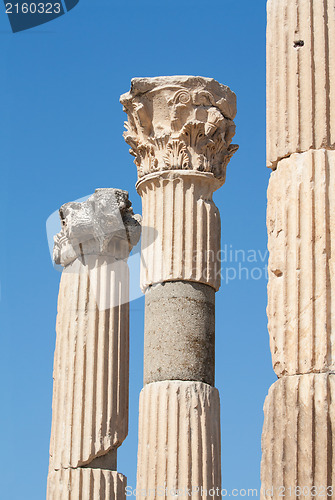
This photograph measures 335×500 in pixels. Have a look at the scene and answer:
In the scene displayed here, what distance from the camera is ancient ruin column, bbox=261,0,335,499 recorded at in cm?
1165

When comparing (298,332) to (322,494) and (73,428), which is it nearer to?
(322,494)

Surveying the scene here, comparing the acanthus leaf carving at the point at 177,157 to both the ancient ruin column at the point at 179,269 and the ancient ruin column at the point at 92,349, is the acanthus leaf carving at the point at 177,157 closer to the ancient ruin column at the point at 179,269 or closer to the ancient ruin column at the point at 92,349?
the ancient ruin column at the point at 179,269

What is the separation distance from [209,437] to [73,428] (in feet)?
8.71

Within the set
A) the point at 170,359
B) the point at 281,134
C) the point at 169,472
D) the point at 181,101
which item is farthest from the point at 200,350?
the point at 281,134

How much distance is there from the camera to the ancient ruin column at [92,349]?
18.6 meters

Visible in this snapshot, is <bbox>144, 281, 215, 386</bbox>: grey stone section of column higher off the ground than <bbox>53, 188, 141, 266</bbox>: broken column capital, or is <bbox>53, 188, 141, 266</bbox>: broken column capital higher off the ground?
<bbox>53, 188, 141, 266</bbox>: broken column capital

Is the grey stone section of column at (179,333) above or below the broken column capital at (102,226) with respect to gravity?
below

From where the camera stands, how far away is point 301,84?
504 inches

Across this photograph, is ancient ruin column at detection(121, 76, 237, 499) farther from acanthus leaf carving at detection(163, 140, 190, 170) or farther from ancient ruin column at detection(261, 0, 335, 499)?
ancient ruin column at detection(261, 0, 335, 499)

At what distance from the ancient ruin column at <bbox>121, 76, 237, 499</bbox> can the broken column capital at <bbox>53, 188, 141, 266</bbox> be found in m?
0.83

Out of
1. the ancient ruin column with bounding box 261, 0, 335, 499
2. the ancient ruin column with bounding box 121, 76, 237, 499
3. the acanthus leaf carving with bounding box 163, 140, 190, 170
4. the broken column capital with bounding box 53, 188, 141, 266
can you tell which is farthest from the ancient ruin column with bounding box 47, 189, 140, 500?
the ancient ruin column with bounding box 261, 0, 335, 499

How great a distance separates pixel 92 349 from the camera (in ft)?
Result: 62.4

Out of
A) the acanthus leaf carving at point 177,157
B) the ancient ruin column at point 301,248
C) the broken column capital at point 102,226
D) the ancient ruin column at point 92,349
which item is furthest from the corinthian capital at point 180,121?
the ancient ruin column at point 301,248

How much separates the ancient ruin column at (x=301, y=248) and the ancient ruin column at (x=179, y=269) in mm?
5057
